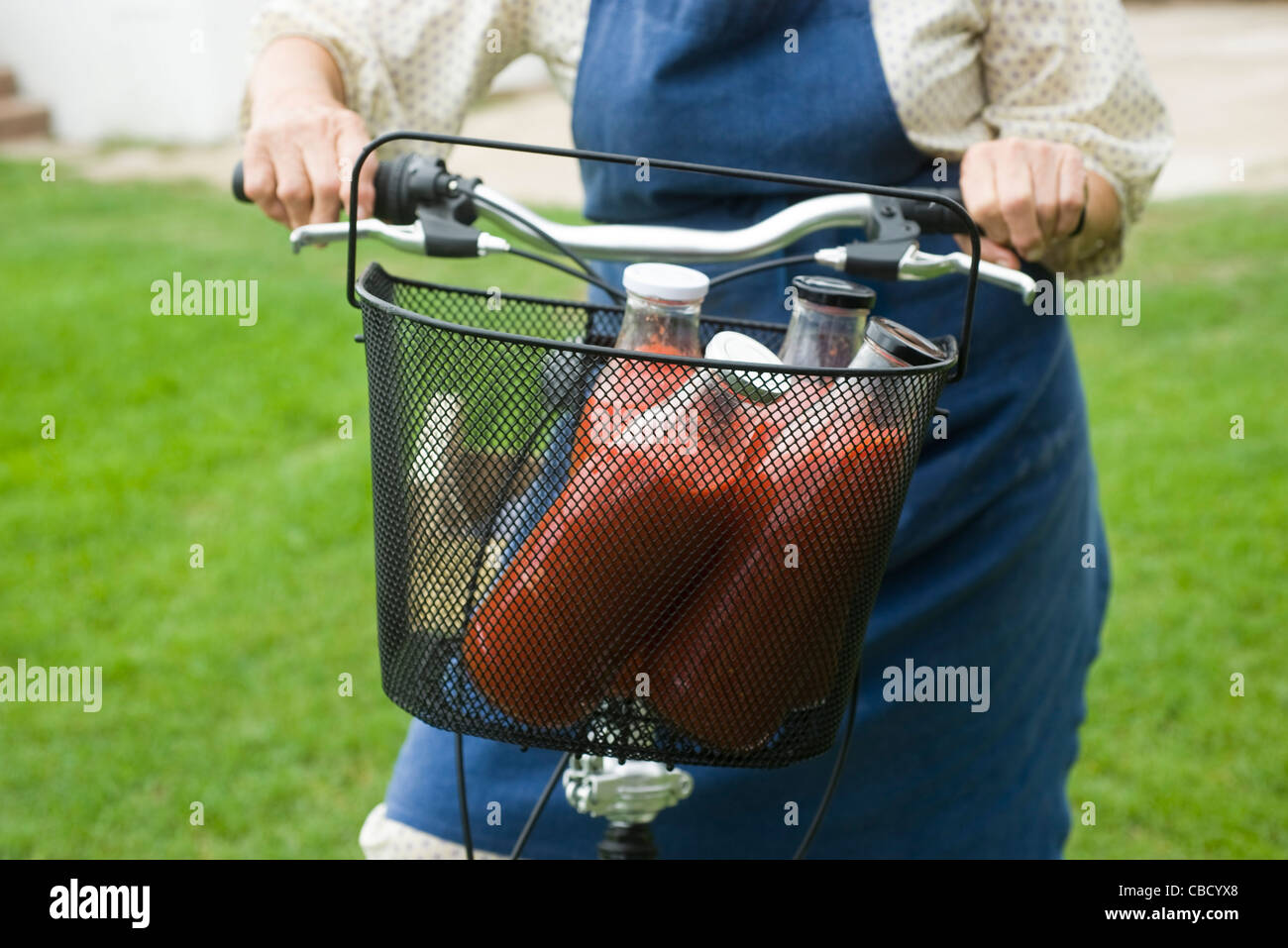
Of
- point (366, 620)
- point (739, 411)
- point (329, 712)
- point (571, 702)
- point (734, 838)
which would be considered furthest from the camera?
point (366, 620)

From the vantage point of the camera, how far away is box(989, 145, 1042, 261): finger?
137cm

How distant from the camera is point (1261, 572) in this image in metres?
4.02

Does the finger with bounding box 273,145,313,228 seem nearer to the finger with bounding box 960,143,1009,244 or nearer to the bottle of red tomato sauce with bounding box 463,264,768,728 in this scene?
the bottle of red tomato sauce with bounding box 463,264,768,728

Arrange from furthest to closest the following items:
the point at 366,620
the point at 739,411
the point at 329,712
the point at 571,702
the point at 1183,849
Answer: the point at 366,620
the point at 329,712
the point at 1183,849
the point at 571,702
the point at 739,411

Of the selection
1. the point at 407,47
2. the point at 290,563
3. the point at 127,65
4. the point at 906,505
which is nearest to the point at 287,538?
the point at 290,563

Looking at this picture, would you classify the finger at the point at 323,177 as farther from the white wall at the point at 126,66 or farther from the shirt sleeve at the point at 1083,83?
the white wall at the point at 126,66

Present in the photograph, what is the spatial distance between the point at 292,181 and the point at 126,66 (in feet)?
32.4

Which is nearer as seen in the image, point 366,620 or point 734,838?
point 734,838

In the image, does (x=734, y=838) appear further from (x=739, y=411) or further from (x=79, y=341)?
(x=79, y=341)

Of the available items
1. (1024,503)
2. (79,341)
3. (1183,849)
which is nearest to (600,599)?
(1024,503)

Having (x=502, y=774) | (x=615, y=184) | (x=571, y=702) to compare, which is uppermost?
(x=615, y=184)

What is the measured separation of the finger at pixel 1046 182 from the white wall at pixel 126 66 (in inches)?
372

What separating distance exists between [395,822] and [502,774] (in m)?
0.14

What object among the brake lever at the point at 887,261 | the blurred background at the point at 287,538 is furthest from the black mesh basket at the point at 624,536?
the blurred background at the point at 287,538
